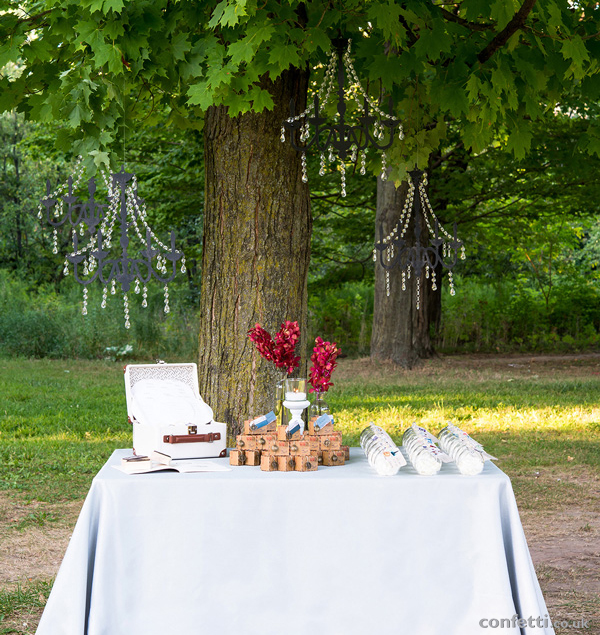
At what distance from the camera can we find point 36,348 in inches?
→ 637

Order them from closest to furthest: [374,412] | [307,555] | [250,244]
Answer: [307,555] → [250,244] → [374,412]

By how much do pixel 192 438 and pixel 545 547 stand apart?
2.95 meters

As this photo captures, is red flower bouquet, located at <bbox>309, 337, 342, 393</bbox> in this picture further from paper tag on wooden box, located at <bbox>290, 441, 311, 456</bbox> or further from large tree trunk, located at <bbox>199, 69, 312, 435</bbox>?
large tree trunk, located at <bbox>199, 69, 312, 435</bbox>

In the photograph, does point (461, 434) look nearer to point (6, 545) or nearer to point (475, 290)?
point (6, 545)

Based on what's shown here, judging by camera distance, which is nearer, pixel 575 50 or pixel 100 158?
pixel 100 158

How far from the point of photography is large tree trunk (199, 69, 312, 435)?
15.4 feet

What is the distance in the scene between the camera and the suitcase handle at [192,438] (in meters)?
3.71

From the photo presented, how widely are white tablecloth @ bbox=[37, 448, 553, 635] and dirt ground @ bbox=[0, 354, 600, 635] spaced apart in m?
1.16

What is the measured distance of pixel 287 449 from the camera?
11.3 ft

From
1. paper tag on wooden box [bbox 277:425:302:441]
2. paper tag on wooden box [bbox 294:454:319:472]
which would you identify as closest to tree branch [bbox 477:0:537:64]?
paper tag on wooden box [bbox 277:425:302:441]

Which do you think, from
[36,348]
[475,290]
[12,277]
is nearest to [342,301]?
[475,290]

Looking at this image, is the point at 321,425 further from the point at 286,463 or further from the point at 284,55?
the point at 284,55

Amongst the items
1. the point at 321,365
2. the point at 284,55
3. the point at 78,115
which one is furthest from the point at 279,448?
the point at 284,55

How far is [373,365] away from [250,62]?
33.4ft
